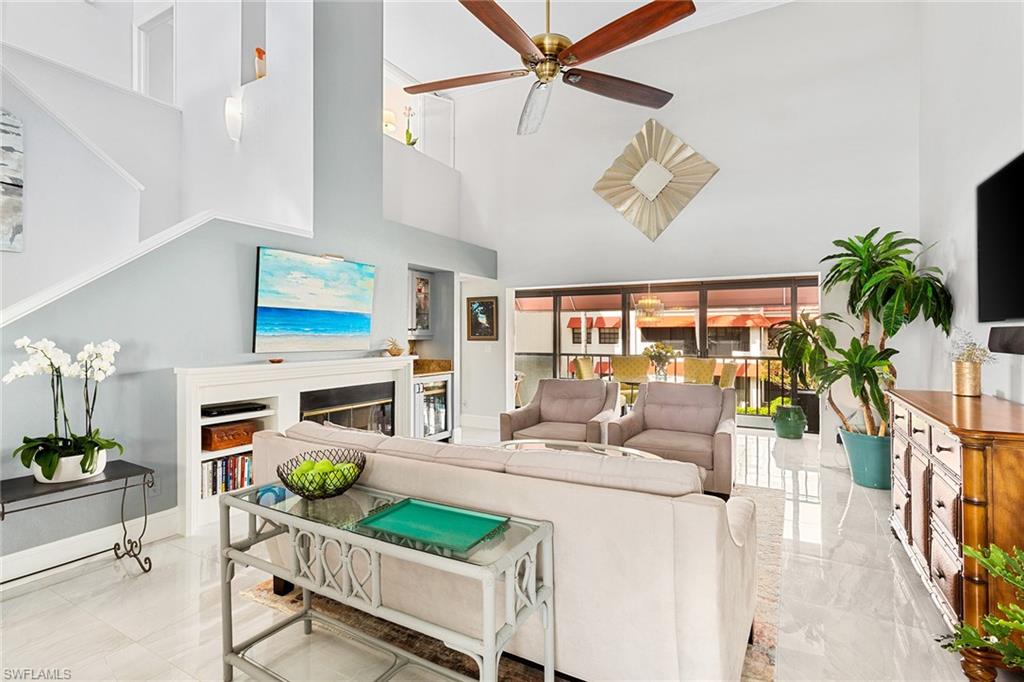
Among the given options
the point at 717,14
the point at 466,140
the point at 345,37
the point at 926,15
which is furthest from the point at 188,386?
the point at 926,15

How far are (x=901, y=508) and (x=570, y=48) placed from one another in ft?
10.9

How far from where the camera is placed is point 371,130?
4934 millimetres

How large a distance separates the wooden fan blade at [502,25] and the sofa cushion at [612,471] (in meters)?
2.26

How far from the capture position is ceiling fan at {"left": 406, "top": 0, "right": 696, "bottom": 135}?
2523mm

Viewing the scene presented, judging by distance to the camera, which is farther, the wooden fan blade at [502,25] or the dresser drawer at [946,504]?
the wooden fan blade at [502,25]

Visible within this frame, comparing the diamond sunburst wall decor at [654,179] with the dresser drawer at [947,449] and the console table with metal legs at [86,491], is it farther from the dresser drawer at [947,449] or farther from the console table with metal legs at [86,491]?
the console table with metal legs at [86,491]

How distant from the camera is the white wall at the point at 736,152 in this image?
481cm

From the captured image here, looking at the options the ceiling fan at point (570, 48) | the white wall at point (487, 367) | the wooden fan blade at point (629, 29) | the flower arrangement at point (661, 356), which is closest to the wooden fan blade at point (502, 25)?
the ceiling fan at point (570, 48)

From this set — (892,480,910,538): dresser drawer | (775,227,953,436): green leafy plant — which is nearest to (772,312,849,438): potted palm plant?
(775,227,953,436): green leafy plant

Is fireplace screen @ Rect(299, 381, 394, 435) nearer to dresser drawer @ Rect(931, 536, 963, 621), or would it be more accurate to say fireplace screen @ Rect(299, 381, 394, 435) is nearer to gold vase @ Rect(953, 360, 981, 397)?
dresser drawer @ Rect(931, 536, 963, 621)

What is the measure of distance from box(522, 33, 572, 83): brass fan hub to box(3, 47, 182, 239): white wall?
388cm

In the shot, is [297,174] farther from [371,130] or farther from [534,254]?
[534,254]

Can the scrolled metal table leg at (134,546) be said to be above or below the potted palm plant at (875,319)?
below

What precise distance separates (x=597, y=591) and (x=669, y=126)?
5.68 meters
